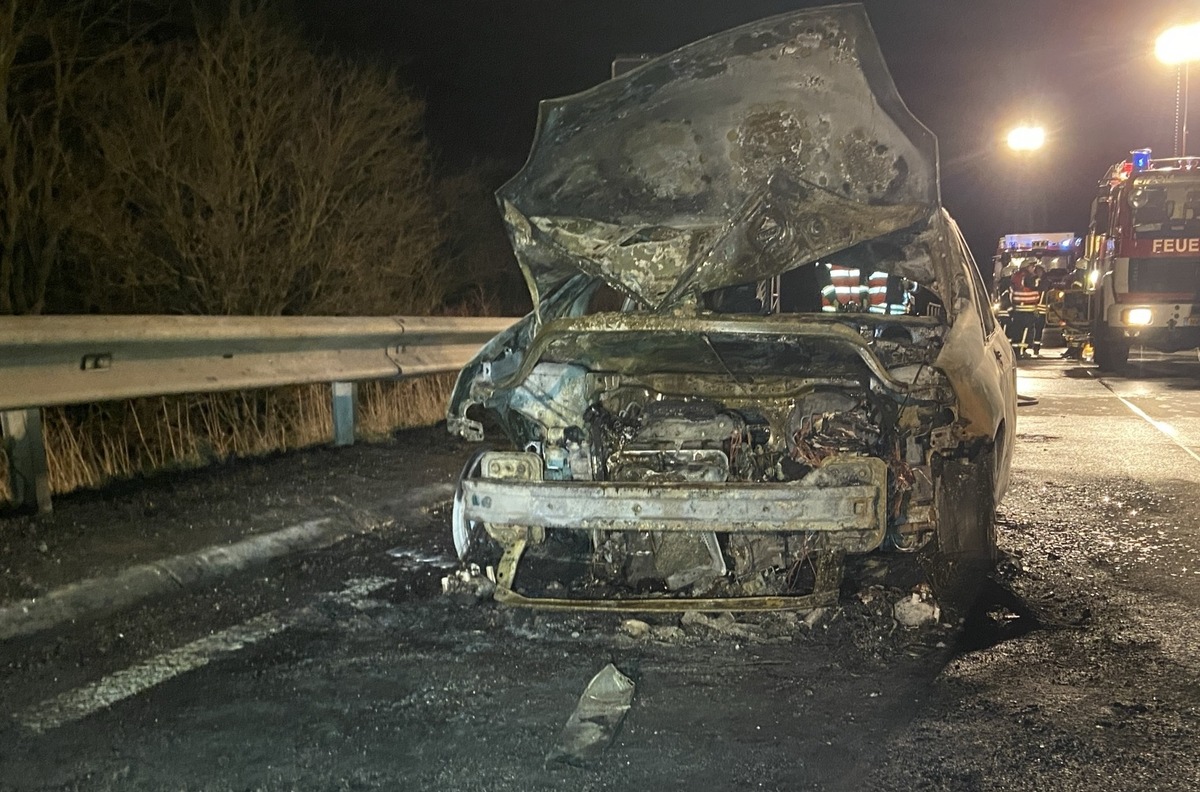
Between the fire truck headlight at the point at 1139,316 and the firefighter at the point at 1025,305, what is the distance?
2653 mm

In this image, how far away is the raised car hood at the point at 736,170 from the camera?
405cm

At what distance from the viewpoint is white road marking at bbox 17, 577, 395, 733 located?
10.6 ft

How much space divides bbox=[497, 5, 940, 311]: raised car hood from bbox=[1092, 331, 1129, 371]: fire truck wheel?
14722mm

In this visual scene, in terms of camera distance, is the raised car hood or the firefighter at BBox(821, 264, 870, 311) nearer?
the raised car hood

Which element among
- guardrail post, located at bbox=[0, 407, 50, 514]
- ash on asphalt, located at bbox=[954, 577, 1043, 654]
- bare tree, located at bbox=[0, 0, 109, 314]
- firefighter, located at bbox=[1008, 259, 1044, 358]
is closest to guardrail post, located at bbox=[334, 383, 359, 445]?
guardrail post, located at bbox=[0, 407, 50, 514]

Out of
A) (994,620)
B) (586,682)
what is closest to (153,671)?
(586,682)

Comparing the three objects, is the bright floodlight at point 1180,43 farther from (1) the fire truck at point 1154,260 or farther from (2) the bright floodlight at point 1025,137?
(2) the bright floodlight at point 1025,137

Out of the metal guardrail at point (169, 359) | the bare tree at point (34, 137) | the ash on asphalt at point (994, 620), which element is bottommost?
the ash on asphalt at point (994, 620)

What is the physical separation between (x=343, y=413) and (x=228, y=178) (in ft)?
10.8

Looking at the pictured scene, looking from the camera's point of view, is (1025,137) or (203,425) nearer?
(203,425)

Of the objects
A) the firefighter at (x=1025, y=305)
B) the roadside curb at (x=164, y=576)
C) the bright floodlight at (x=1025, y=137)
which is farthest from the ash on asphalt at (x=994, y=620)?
the bright floodlight at (x=1025, y=137)

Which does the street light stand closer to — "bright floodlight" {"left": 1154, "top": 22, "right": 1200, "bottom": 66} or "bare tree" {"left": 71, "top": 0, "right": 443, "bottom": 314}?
"bright floodlight" {"left": 1154, "top": 22, "right": 1200, "bottom": 66}

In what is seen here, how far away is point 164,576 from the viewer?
4.51 metres

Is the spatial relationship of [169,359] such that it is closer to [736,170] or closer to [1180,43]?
[736,170]
